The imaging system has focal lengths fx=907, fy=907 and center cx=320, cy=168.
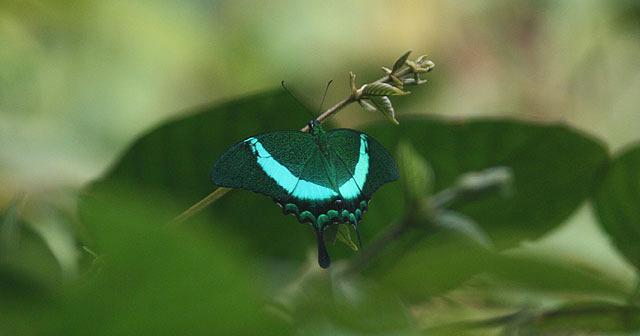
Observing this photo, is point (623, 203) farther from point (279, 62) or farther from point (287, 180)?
point (279, 62)

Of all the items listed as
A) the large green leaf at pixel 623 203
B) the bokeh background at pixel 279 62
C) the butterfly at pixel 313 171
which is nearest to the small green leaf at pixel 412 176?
the butterfly at pixel 313 171

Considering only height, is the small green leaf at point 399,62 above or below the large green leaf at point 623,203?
above

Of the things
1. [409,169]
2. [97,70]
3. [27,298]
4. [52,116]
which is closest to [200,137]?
[409,169]

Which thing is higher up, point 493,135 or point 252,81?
point 493,135

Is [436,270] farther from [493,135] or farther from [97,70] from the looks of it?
[97,70]

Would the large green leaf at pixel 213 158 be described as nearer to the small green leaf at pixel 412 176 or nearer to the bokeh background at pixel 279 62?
the small green leaf at pixel 412 176

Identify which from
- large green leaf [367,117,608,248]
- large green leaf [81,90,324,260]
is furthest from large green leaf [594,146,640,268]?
large green leaf [81,90,324,260]

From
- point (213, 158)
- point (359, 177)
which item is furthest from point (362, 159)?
point (213, 158)
